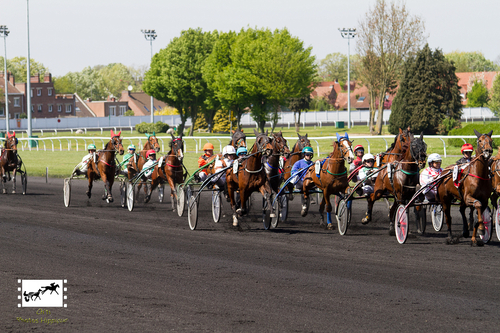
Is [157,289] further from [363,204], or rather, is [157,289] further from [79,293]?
[363,204]

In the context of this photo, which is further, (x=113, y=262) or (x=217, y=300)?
(x=113, y=262)

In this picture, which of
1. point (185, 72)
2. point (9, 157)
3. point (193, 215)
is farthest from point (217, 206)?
point (185, 72)

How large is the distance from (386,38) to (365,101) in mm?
49378

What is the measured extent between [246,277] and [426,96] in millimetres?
34197

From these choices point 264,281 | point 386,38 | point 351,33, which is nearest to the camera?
point 264,281

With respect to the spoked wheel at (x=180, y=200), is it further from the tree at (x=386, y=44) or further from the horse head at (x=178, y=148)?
the tree at (x=386, y=44)

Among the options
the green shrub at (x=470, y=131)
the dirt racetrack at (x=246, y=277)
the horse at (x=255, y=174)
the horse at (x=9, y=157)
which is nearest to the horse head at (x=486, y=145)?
the dirt racetrack at (x=246, y=277)

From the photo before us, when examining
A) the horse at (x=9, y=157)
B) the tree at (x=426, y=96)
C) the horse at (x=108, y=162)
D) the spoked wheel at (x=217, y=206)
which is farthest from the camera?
the tree at (x=426, y=96)

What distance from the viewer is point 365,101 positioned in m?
93.6

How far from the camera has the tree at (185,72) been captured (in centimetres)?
5441

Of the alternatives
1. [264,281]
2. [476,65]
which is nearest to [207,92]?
[264,281]

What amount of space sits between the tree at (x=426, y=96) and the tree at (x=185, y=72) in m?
19.1

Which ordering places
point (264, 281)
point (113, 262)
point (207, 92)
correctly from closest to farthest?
point (264, 281)
point (113, 262)
point (207, 92)

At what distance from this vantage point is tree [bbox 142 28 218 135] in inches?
2142
